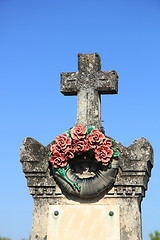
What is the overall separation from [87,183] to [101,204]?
0.49 meters

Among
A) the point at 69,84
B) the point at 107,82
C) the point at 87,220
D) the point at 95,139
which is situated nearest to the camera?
the point at 87,220

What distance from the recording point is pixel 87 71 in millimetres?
8656

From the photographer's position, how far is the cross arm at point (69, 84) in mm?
8648

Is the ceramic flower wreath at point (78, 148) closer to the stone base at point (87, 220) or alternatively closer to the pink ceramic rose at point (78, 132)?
the pink ceramic rose at point (78, 132)

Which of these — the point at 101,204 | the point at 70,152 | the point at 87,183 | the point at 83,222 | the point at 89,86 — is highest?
the point at 89,86

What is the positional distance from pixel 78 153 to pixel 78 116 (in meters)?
0.88

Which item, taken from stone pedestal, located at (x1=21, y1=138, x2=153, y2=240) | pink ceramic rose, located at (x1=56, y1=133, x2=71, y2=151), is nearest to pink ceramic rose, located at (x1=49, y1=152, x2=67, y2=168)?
pink ceramic rose, located at (x1=56, y1=133, x2=71, y2=151)

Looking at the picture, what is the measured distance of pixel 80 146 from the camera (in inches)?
309

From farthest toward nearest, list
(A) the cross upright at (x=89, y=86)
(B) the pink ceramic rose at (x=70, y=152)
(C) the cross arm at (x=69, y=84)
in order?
1. (C) the cross arm at (x=69, y=84)
2. (A) the cross upright at (x=89, y=86)
3. (B) the pink ceramic rose at (x=70, y=152)

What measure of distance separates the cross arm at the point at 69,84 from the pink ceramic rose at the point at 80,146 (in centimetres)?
128

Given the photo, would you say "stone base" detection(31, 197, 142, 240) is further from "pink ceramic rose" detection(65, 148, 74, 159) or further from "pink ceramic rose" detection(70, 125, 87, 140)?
"pink ceramic rose" detection(70, 125, 87, 140)

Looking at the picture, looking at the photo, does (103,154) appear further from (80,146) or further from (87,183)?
(87,183)

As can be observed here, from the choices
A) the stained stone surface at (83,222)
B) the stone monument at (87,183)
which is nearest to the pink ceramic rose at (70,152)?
the stone monument at (87,183)

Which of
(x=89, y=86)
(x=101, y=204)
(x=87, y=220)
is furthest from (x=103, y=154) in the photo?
(x=89, y=86)
